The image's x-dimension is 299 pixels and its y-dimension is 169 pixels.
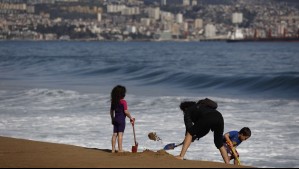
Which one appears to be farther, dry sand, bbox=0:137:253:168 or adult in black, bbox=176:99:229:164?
adult in black, bbox=176:99:229:164

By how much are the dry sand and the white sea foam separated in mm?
1554

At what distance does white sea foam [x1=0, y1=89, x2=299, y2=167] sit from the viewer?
11477 millimetres

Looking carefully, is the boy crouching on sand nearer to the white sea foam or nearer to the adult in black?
the adult in black

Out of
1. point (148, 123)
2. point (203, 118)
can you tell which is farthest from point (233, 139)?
point (148, 123)

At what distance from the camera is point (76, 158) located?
9.08 m

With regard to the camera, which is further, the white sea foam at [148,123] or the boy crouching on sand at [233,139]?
the white sea foam at [148,123]

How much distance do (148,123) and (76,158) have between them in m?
5.87

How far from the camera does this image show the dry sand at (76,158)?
27.3 ft

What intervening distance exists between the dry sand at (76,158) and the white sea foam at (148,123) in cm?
155

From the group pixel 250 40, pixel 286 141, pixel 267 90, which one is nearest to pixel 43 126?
pixel 286 141

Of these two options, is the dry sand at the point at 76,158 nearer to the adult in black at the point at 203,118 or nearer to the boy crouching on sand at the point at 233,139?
the adult in black at the point at 203,118

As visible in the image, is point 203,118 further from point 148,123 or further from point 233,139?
point 148,123

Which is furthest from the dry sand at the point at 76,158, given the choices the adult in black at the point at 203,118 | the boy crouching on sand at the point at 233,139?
the boy crouching on sand at the point at 233,139

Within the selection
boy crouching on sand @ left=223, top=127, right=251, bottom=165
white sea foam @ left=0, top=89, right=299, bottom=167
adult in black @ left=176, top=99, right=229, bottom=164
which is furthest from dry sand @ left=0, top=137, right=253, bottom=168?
white sea foam @ left=0, top=89, right=299, bottom=167
